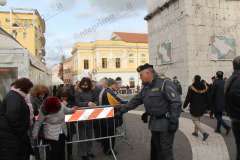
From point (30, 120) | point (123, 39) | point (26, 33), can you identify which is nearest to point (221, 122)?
point (30, 120)

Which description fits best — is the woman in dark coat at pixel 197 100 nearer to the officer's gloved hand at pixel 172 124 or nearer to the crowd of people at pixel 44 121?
the crowd of people at pixel 44 121

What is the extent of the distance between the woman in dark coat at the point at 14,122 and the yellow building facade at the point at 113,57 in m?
60.7

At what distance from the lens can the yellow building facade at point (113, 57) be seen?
67438mm

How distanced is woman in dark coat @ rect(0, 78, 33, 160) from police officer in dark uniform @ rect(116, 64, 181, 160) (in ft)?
6.19

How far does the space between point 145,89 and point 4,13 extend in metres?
56.2

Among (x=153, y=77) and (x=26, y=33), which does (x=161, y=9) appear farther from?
(x=26, y=33)

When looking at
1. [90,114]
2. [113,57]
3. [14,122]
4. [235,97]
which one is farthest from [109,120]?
[113,57]

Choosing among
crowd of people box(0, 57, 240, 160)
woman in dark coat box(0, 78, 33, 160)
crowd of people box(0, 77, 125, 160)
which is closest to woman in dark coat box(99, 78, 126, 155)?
crowd of people box(0, 77, 125, 160)

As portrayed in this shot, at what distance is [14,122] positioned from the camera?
497 cm

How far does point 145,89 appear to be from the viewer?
5797mm

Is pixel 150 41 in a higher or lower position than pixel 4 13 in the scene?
lower

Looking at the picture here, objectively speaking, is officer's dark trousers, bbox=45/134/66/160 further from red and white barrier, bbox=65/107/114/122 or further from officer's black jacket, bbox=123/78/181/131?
officer's black jacket, bbox=123/78/181/131

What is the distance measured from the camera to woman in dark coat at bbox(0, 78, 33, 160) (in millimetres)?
4965

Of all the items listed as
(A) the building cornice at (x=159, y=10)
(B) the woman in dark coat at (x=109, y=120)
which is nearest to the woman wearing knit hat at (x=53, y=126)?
(B) the woman in dark coat at (x=109, y=120)
